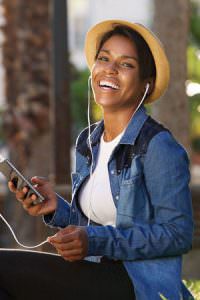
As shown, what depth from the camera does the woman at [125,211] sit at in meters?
4.43

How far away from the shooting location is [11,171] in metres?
4.58

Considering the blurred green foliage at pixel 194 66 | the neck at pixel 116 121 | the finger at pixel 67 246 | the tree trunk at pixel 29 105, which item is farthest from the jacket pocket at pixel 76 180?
the blurred green foliage at pixel 194 66

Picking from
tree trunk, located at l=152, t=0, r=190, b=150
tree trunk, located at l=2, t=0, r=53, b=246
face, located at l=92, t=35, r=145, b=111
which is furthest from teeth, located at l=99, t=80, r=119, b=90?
tree trunk, located at l=2, t=0, r=53, b=246

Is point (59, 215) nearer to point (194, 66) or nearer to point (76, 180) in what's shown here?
point (76, 180)

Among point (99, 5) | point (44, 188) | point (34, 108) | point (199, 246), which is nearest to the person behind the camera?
point (44, 188)

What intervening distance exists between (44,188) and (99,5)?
54167 millimetres

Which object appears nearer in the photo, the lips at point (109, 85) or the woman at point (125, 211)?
the woman at point (125, 211)

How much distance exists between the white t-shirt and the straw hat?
0.90 ft

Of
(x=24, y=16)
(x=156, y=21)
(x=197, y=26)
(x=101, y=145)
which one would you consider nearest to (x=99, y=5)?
(x=197, y=26)

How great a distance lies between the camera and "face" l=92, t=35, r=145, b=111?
15.6 ft

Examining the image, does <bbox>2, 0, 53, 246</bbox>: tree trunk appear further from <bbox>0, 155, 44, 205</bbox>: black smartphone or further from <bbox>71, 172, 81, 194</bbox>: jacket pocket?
<bbox>0, 155, 44, 205</bbox>: black smartphone

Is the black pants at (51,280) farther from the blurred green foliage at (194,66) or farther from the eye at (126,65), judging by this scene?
the blurred green foliage at (194,66)

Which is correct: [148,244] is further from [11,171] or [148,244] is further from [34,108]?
[34,108]

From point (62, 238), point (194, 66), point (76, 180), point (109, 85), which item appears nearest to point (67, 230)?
point (62, 238)
